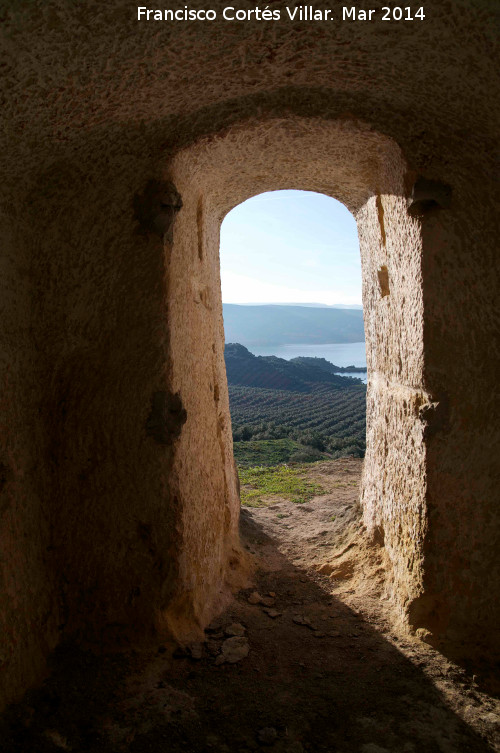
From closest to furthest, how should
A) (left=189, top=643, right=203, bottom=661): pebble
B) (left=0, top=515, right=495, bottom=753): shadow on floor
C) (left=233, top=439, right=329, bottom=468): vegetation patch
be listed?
(left=0, top=515, right=495, bottom=753): shadow on floor, (left=189, top=643, right=203, bottom=661): pebble, (left=233, top=439, right=329, bottom=468): vegetation patch

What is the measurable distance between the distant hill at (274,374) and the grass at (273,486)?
6.04 m

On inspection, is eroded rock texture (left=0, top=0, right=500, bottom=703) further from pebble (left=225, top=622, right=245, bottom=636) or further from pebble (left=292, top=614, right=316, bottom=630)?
pebble (left=292, top=614, right=316, bottom=630)

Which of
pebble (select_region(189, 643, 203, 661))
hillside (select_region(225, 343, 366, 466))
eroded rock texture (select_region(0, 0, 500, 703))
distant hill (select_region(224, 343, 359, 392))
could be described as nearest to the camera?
eroded rock texture (select_region(0, 0, 500, 703))

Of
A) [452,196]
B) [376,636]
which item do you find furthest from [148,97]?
[376,636]

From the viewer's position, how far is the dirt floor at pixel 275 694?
1943mm

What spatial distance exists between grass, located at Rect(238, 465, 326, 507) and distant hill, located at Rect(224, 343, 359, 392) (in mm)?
6043

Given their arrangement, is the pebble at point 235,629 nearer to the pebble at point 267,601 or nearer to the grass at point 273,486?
the pebble at point 267,601

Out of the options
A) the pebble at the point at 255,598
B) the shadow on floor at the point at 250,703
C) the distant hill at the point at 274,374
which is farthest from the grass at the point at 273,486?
the distant hill at the point at 274,374

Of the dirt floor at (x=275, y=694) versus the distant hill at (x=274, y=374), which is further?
the distant hill at (x=274, y=374)

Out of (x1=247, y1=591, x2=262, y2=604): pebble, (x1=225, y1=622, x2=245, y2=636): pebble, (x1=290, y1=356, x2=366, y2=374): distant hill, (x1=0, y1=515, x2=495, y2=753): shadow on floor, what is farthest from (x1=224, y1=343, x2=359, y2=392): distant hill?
(x1=0, y1=515, x2=495, y2=753): shadow on floor

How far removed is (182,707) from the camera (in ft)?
6.91

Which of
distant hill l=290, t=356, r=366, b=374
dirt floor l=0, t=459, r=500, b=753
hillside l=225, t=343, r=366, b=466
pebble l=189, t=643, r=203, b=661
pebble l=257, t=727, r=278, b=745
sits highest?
distant hill l=290, t=356, r=366, b=374

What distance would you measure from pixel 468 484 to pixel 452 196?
1.30m

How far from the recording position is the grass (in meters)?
5.19
